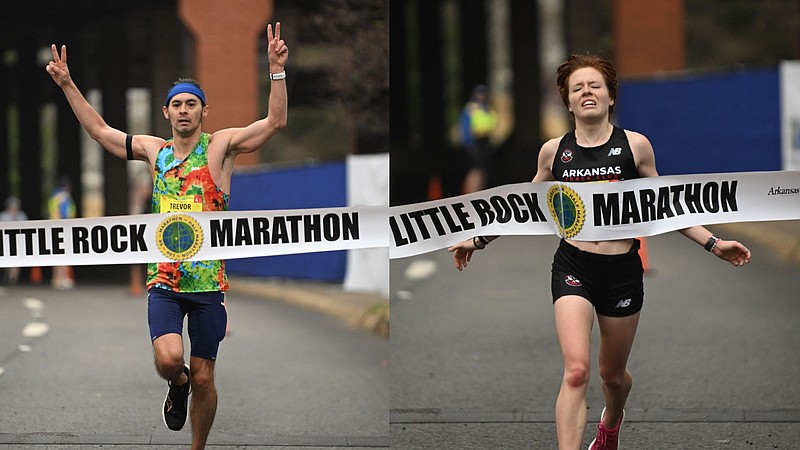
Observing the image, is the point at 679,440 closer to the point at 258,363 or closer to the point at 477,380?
the point at 477,380

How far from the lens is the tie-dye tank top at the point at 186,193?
673cm

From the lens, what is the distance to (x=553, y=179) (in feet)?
22.1

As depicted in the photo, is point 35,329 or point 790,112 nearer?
point 35,329

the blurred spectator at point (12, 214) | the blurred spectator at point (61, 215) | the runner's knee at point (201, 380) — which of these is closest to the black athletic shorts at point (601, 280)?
the runner's knee at point (201, 380)

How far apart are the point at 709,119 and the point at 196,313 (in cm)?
1573

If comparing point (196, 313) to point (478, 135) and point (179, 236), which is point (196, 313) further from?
point (478, 135)

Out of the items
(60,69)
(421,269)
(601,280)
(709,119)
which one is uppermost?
(709,119)

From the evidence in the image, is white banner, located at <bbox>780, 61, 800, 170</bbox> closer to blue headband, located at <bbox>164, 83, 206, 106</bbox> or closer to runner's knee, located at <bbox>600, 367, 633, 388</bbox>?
runner's knee, located at <bbox>600, 367, 633, 388</bbox>

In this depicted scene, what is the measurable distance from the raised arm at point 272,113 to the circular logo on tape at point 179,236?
39 cm

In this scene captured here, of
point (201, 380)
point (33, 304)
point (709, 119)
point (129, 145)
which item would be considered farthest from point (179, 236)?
point (709, 119)

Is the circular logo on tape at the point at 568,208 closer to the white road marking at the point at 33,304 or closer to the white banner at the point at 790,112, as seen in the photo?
the white road marking at the point at 33,304

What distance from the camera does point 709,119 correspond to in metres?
21.4

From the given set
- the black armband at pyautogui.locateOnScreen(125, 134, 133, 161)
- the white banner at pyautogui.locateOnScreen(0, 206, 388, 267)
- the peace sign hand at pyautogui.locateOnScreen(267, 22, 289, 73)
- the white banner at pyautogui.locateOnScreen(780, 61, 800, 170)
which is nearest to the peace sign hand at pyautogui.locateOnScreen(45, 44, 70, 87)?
the black armband at pyautogui.locateOnScreen(125, 134, 133, 161)

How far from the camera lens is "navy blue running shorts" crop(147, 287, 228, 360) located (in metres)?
6.69
